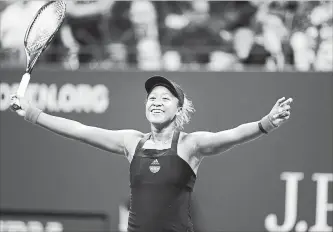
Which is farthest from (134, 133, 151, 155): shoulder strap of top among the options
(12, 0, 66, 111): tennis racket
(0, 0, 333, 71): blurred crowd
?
(0, 0, 333, 71): blurred crowd

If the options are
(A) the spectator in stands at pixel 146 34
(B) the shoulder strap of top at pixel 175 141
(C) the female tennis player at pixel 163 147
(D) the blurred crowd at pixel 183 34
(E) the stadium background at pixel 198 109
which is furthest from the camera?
(A) the spectator in stands at pixel 146 34

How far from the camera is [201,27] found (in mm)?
6914

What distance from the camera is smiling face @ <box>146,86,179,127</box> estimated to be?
13.0 ft

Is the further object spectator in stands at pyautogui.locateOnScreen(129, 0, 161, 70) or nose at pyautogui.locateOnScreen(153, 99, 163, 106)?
spectator in stands at pyautogui.locateOnScreen(129, 0, 161, 70)

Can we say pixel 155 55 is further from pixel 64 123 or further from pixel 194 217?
pixel 64 123

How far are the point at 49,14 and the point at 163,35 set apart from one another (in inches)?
100

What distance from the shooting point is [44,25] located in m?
4.61

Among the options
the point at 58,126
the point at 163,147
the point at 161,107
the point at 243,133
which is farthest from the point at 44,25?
the point at 243,133

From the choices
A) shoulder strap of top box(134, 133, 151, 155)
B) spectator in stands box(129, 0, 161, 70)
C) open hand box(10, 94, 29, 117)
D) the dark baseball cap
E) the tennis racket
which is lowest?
shoulder strap of top box(134, 133, 151, 155)

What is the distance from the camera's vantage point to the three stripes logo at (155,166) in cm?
380

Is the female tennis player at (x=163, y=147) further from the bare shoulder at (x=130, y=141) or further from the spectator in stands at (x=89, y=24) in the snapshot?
the spectator in stands at (x=89, y=24)

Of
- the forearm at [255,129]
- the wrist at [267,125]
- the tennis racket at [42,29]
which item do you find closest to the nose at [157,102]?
the forearm at [255,129]

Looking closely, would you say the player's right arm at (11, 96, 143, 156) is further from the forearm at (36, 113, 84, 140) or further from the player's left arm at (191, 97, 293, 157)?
the player's left arm at (191, 97, 293, 157)

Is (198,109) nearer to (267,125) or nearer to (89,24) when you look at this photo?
(89,24)
